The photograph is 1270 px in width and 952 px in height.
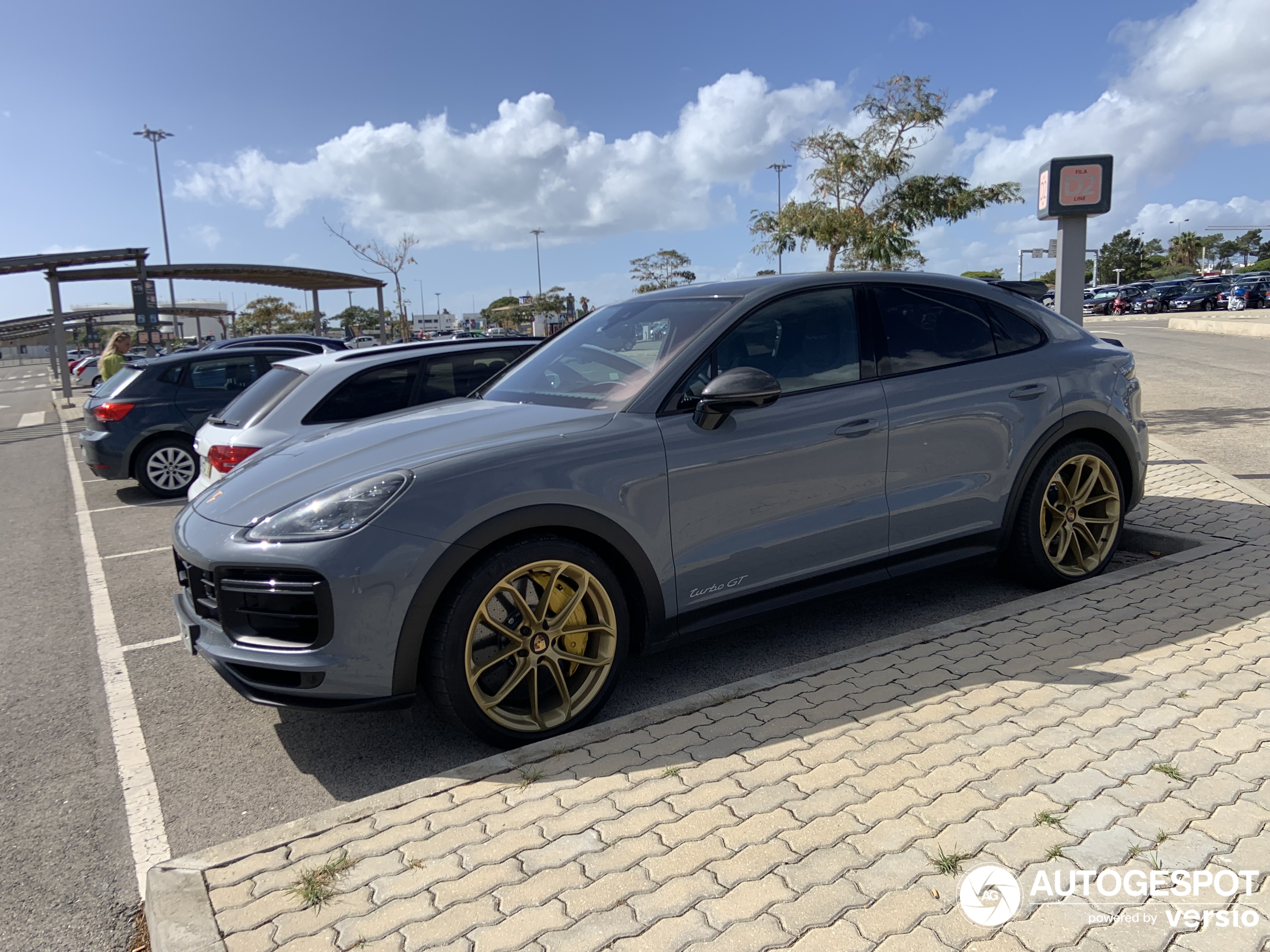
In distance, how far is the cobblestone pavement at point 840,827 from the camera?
2.16 m

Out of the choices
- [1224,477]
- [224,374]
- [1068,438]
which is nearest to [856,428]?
[1068,438]

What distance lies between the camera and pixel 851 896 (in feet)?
7.34

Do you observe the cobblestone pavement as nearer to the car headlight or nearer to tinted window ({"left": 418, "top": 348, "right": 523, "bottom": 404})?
the car headlight

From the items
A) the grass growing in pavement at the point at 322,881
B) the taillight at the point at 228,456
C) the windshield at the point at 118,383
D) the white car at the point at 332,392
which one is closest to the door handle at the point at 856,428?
the grass growing in pavement at the point at 322,881

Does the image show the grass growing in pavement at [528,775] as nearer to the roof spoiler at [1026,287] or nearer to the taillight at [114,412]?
the roof spoiler at [1026,287]

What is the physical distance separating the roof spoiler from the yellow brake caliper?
2846 mm

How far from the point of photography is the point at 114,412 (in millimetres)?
9320

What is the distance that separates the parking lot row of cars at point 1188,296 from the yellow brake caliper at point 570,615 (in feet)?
147

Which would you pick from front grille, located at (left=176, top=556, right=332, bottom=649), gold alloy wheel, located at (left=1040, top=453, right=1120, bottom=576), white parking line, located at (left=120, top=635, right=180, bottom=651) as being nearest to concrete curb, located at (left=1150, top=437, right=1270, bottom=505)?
gold alloy wheel, located at (left=1040, top=453, right=1120, bottom=576)

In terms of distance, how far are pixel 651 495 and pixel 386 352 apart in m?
3.54

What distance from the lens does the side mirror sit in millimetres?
3361

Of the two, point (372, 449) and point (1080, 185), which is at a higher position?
point (1080, 185)

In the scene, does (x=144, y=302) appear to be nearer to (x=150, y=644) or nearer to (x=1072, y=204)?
(x=150, y=644)

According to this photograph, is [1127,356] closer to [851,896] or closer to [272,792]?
[851,896]
